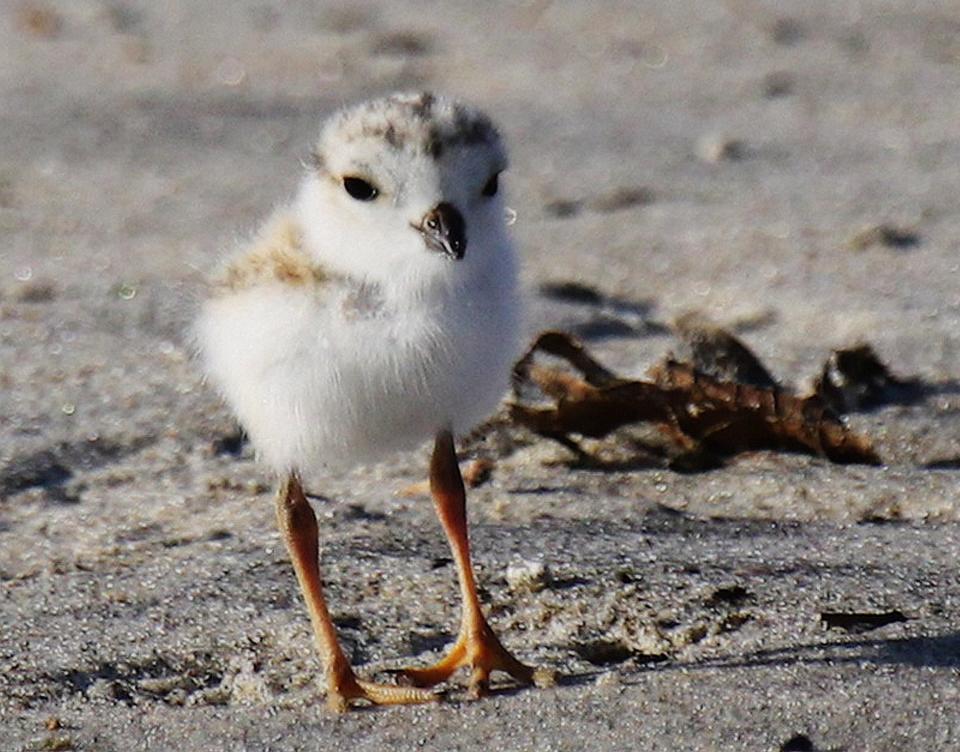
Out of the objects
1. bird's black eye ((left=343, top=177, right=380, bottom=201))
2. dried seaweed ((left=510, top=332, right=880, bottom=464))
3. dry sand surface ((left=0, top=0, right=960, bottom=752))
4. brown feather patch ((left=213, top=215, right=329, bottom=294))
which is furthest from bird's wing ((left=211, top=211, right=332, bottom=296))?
dried seaweed ((left=510, top=332, right=880, bottom=464))

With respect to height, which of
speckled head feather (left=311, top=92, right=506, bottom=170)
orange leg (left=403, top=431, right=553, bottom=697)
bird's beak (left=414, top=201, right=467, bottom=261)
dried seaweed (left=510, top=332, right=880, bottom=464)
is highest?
speckled head feather (left=311, top=92, right=506, bottom=170)

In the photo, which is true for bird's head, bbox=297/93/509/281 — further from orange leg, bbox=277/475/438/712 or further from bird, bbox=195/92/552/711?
orange leg, bbox=277/475/438/712

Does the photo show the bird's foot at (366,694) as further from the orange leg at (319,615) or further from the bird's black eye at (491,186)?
the bird's black eye at (491,186)

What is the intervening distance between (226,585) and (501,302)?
72 cm

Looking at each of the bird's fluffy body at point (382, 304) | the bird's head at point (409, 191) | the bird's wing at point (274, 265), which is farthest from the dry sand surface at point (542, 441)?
the bird's head at point (409, 191)

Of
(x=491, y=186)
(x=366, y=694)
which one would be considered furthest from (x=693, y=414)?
(x=366, y=694)

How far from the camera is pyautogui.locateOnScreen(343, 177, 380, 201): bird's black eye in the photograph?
3.13m

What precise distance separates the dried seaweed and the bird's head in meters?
0.97

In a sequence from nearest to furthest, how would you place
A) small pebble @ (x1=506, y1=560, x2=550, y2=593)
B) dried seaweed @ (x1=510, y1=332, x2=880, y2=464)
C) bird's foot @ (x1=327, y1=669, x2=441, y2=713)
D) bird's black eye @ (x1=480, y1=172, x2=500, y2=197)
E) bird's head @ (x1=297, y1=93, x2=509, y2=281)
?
bird's foot @ (x1=327, y1=669, x2=441, y2=713) < bird's head @ (x1=297, y1=93, x2=509, y2=281) < bird's black eye @ (x1=480, y1=172, x2=500, y2=197) < small pebble @ (x1=506, y1=560, x2=550, y2=593) < dried seaweed @ (x1=510, y1=332, x2=880, y2=464)

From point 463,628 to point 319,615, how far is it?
227 millimetres

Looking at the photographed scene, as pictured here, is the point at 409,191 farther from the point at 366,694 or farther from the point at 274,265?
the point at 366,694

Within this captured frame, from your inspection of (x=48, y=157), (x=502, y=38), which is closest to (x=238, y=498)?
(x=48, y=157)

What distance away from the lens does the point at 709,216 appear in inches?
232

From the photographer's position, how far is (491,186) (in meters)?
3.20
